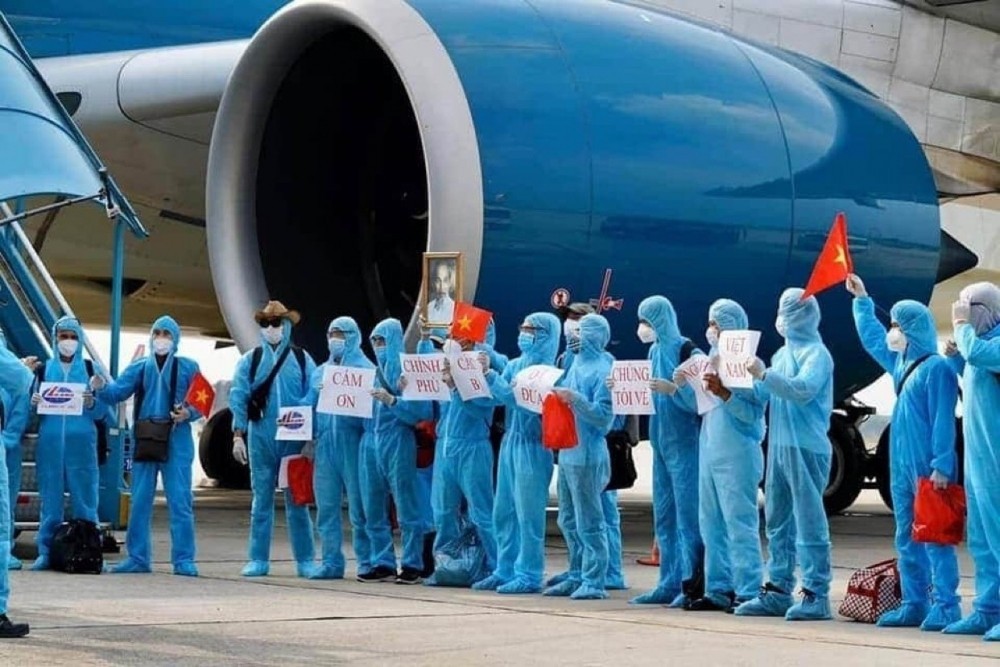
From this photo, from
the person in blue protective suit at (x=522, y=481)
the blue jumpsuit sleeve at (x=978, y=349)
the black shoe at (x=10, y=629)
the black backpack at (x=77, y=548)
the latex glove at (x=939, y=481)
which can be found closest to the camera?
the black shoe at (x=10, y=629)

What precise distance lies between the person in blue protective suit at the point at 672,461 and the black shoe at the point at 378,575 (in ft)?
4.55

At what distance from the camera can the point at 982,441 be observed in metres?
6.78

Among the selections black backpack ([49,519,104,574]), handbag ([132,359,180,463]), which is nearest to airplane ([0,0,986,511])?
handbag ([132,359,180,463])

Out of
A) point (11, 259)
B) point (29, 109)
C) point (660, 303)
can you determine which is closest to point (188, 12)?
point (11, 259)

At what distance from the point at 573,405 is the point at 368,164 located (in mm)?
3454

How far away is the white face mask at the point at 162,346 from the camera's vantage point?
923 cm

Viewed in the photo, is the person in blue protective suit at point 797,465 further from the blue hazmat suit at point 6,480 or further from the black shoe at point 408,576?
the blue hazmat suit at point 6,480

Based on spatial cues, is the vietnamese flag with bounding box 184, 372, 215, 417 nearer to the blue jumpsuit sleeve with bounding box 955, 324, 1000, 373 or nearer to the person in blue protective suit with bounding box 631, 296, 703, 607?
the person in blue protective suit with bounding box 631, 296, 703, 607

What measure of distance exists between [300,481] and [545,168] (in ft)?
6.79

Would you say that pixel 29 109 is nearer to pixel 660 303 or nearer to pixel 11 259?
pixel 11 259

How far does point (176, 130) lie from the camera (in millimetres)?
12391

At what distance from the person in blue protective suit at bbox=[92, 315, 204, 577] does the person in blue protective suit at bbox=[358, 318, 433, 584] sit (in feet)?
2.69

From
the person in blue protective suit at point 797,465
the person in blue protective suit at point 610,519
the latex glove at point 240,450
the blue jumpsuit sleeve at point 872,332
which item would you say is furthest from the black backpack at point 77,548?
the blue jumpsuit sleeve at point 872,332

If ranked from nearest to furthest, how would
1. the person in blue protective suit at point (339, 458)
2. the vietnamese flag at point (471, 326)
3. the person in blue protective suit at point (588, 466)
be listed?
the person in blue protective suit at point (588, 466), the vietnamese flag at point (471, 326), the person in blue protective suit at point (339, 458)
